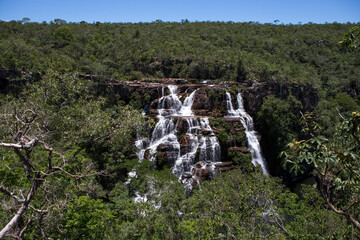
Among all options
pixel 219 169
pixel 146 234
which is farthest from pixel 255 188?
pixel 219 169

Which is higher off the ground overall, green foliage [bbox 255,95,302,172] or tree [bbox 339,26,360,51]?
tree [bbox 339,26,360,51]

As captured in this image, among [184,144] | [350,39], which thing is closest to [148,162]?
[184,144]

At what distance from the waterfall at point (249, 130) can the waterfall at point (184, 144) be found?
409 centimetres

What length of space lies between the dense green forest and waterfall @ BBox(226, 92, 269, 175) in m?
2.01

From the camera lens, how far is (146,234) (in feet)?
26.8

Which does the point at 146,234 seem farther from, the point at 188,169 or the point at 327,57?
the point at 327,57

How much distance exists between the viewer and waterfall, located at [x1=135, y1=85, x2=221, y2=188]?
18.5m

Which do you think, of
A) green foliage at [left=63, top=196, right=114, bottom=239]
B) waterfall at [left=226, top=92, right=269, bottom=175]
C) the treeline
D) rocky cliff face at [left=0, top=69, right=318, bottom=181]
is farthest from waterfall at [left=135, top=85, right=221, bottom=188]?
the treeline

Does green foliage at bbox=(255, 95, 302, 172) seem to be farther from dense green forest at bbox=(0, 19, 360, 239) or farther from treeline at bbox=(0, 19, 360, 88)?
treeline at bbox=(0, 19, 360, 88)

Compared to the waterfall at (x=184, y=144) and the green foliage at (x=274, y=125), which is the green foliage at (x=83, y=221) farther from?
the green foliage at (x=274, y=125)

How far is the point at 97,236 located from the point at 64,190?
227 cm

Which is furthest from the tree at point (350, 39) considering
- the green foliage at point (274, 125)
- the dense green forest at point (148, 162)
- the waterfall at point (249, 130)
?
the green foliage at point (274, 125)

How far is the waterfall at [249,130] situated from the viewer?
2093 cm

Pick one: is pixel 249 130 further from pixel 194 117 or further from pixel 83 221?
pixel 83 221
